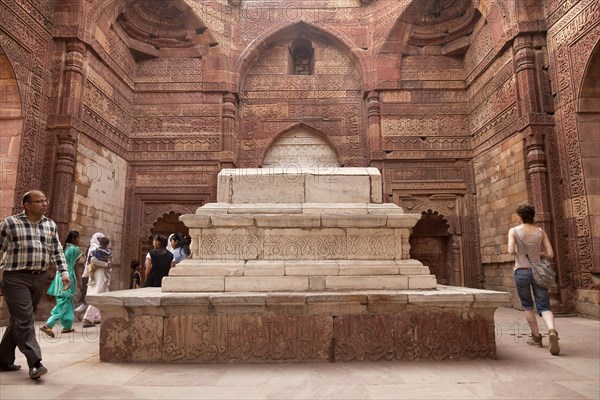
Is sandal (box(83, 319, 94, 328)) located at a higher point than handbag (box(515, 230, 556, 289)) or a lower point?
lower

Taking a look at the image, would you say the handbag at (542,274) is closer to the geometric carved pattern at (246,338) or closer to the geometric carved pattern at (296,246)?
the geometric carved pattern at (296,246)

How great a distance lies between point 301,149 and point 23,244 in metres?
8.89

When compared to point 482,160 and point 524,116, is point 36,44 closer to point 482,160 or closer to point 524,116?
point 524,116

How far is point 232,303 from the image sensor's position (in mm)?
3484

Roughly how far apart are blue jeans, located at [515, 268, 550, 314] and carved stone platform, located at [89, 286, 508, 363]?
0.74 m

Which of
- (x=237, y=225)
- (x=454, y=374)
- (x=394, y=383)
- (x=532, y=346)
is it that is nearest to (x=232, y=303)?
(x=237, y=225)

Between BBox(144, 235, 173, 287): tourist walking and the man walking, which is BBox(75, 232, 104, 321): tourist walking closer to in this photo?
BBox(144, 235, 173, 287): tourist walking

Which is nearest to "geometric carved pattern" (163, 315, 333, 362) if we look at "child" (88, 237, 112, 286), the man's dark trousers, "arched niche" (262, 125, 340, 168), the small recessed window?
the man's dark trousers

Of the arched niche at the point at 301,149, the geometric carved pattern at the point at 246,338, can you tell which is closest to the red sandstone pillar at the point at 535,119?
the arched niche at the point at 301,149

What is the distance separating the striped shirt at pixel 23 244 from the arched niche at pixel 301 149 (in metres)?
8.39

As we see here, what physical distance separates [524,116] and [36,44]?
936cm

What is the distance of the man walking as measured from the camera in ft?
10.2

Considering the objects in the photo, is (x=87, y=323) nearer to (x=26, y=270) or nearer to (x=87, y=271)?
(x=87, y=271)

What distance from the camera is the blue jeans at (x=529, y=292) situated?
4.03 meters
